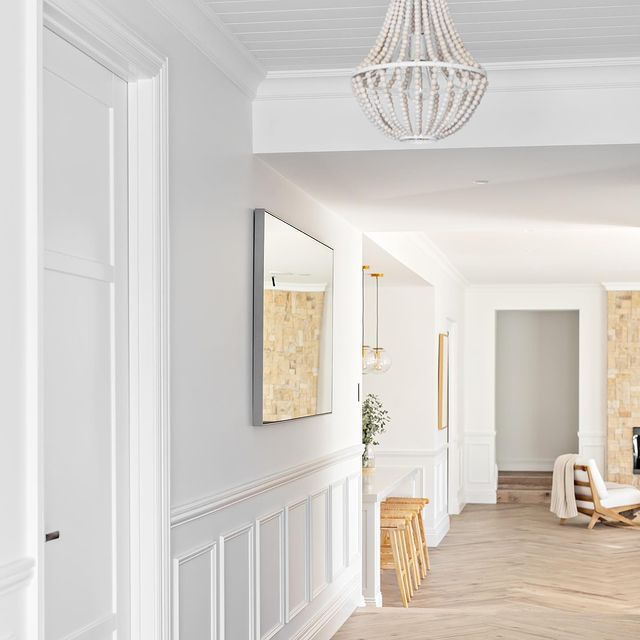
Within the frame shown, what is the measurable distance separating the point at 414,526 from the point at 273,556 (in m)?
3.59

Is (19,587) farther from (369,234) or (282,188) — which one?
(369,234)

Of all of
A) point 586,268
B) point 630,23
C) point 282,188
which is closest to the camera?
point 630,23

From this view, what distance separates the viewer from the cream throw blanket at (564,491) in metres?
10.2

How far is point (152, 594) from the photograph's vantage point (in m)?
2.71

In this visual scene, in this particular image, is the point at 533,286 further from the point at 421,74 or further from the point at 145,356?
the point at 421,74

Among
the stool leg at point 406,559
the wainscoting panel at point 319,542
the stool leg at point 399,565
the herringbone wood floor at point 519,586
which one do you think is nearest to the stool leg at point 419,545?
the herringbone wood floor at point 519,586

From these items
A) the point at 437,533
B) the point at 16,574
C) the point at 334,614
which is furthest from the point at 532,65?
the point at 437,533

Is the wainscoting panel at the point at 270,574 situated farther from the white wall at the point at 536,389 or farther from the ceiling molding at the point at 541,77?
the white wall at the point at 536,389

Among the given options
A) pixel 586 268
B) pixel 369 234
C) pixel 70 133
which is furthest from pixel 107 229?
pixel 586 268

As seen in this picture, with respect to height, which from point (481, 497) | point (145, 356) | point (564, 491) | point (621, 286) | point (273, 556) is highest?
point (621, 286)

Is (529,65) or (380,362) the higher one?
(529,65)

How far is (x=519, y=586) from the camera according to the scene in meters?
7.21

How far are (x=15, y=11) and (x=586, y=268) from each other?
8.61m

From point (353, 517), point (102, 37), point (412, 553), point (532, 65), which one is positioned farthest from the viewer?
point (412, 553)
